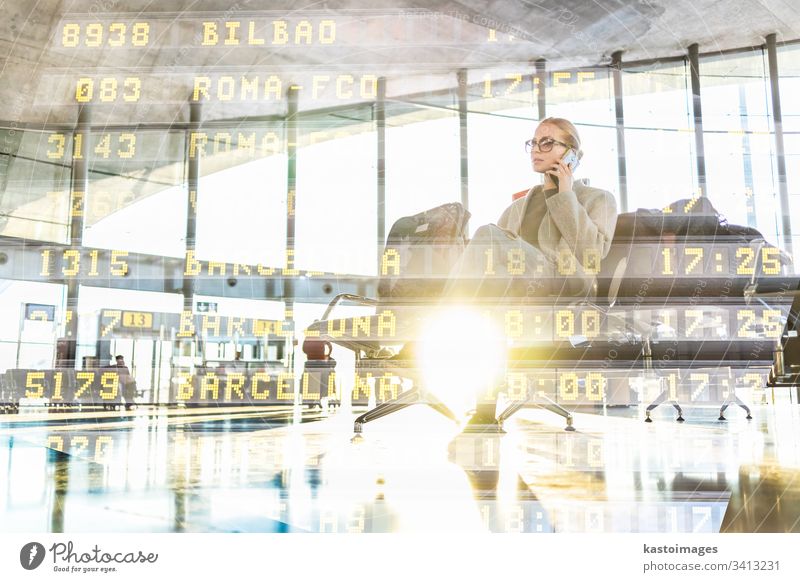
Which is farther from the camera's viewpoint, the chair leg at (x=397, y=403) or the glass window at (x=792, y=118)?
the chair leg at (x=397, y=403)

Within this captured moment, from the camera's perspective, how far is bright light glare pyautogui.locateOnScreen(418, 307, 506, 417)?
2.11m

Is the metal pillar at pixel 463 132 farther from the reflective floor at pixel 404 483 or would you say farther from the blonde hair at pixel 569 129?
the reflective floor at pixel 404 483

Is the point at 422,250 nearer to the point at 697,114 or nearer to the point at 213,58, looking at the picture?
the point at 213,58

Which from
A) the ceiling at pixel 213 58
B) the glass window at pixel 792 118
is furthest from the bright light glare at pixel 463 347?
the glass window at pixel 792 118

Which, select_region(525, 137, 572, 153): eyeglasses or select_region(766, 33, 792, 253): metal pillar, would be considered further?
select_region(766, 33, 792, 253): metal pillar

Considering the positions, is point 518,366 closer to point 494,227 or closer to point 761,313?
point 494,227

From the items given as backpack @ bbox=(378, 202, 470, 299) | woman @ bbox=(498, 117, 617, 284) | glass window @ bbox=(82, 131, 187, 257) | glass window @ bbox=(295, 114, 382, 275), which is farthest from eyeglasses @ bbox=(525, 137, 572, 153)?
glass window @ bbox=(82, 131, 187, 257)

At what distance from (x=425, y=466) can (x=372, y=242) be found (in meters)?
0.84

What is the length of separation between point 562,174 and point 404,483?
4.15ft

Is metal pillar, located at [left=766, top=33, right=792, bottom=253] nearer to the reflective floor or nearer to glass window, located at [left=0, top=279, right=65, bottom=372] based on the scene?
the reflective floor

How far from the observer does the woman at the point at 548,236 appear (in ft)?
6.90

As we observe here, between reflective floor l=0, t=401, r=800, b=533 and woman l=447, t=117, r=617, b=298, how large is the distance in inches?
23.0

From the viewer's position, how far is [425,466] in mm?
1930

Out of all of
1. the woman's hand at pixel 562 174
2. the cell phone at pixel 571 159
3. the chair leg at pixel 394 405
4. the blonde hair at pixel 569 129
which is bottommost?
the chair leg at pixel 394 405
